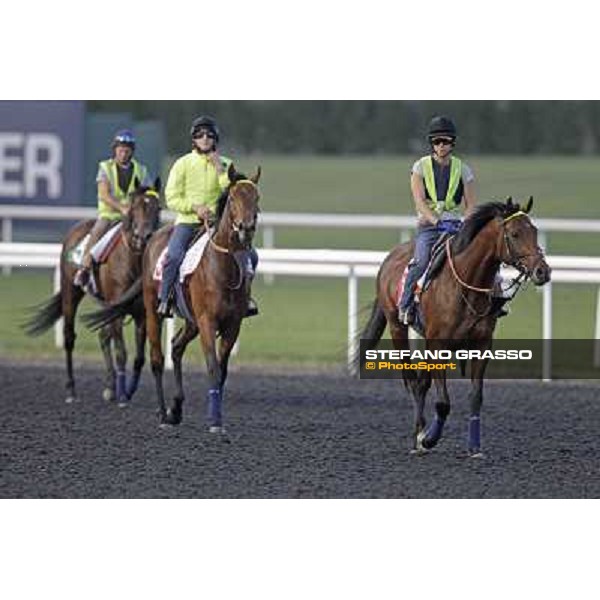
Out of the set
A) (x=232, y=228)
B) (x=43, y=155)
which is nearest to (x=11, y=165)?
(x=43, y=155)

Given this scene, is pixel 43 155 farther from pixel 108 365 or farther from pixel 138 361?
pixel 138 361

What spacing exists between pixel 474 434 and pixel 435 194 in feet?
4.16

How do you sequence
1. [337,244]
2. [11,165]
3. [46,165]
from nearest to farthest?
Answer: [11,165] < [46,165] < [337,244]

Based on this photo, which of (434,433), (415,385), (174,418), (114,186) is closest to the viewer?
(434,433)

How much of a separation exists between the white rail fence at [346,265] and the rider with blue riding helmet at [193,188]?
2.20 meters

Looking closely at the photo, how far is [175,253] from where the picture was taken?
10.3 metres

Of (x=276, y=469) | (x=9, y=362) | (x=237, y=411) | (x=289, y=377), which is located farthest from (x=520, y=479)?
(x=9, y=362)

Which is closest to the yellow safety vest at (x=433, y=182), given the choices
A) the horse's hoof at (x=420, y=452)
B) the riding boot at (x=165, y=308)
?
the horse's hoof at (x=420, y=452)

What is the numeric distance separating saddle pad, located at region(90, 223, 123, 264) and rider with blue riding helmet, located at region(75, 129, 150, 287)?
87mm

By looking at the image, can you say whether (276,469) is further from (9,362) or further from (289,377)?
(9,362)

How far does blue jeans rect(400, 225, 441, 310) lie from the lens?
364 inches

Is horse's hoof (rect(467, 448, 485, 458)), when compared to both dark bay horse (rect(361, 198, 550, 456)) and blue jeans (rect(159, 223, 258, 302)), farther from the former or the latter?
blue jeans (rect(159, 223, 258, 302))

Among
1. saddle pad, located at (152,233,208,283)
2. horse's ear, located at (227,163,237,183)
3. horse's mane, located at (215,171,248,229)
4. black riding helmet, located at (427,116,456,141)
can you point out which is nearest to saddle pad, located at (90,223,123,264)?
saddle pad, located at (152,233,208,283)

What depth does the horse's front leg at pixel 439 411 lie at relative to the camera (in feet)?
29.2
